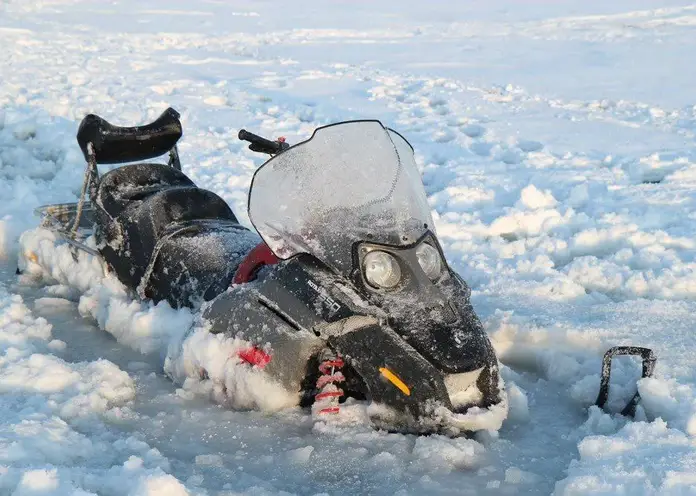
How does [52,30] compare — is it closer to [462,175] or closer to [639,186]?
[462,175]

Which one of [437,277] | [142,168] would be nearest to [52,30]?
[142,168]

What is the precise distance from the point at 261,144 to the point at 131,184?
60.0 inches

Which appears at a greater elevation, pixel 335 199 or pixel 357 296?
pixel 335 199

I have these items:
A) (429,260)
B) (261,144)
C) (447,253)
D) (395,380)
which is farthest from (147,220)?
(447,253)

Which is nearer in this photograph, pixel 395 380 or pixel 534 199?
pixel 395 380

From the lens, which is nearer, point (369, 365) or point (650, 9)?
point (369, 365)

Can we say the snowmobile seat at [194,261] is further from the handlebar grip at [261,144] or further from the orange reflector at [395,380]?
the orange reflector at [395,380]

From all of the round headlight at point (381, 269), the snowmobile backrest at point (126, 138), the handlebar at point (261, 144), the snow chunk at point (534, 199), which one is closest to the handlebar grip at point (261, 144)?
the handlebar at point (261, 144)

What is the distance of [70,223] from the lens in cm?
471

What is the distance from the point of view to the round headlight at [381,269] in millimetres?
2918

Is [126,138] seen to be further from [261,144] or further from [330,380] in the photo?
[330,380]

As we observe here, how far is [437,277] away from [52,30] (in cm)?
1336

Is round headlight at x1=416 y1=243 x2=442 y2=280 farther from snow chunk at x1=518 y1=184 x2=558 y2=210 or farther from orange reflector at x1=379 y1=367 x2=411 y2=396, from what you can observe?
snow chunk at x1=518 y1=184 x2=558 y2=210

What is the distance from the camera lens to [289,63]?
12.1 m
